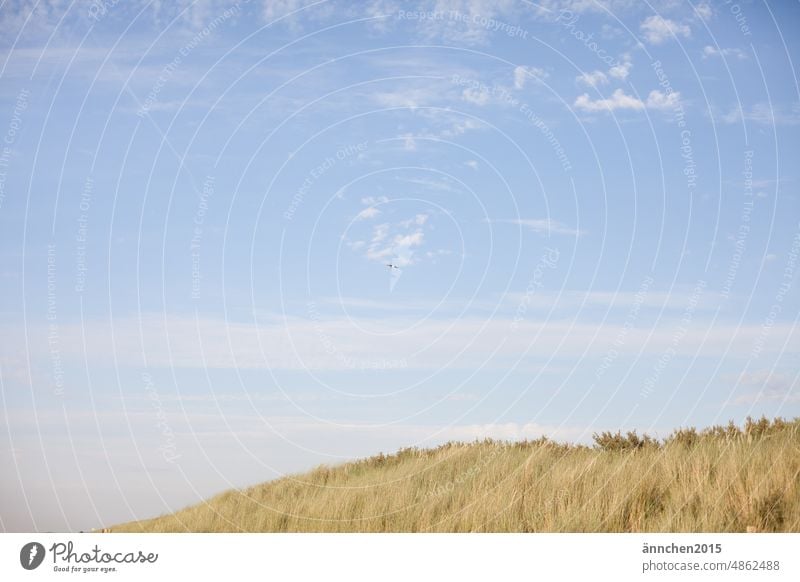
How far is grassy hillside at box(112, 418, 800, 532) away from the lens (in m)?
9.69

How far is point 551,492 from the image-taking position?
36.2 ft

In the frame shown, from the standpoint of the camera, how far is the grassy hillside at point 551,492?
9.69m
